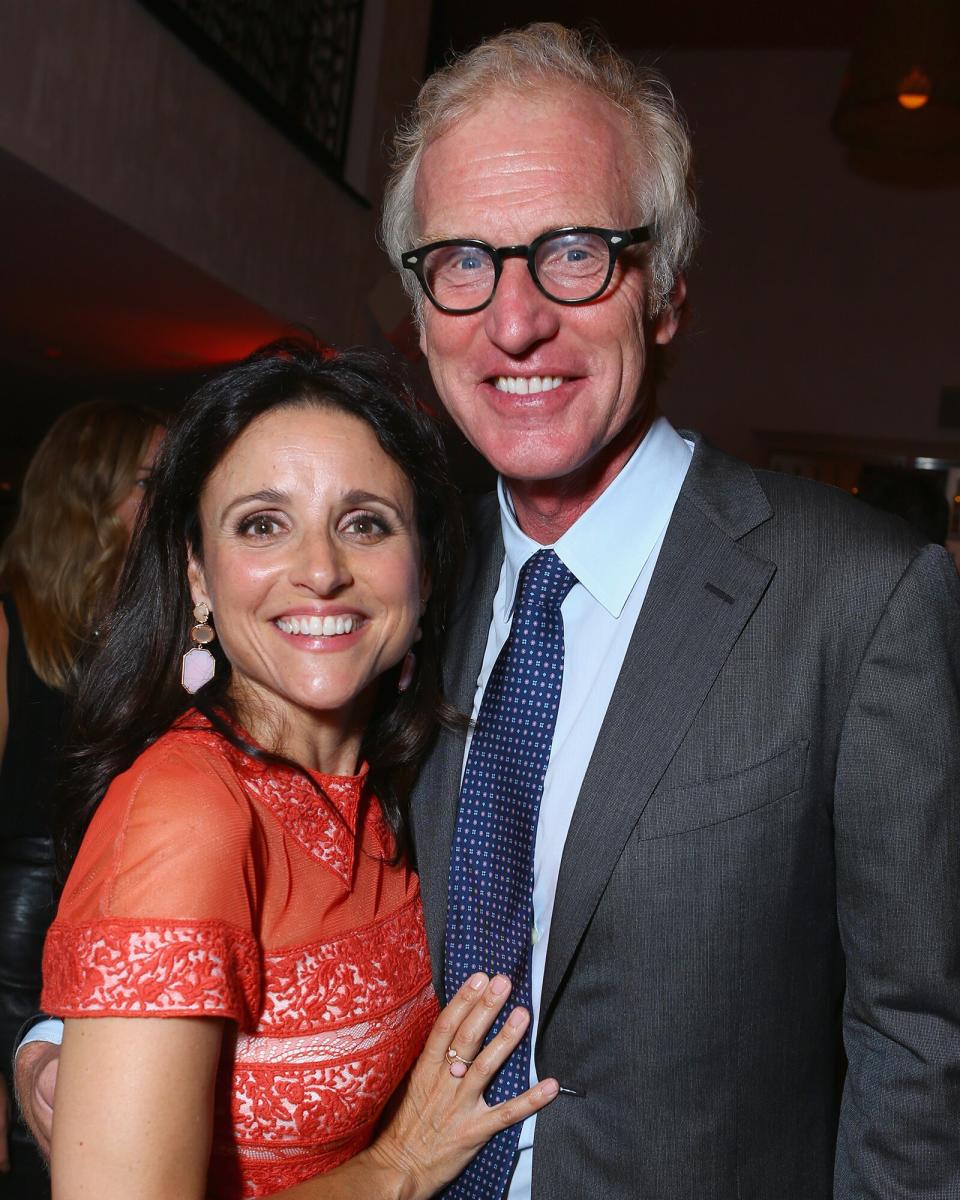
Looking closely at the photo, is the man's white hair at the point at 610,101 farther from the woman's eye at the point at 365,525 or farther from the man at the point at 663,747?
the woman's eye at the point at 365,525

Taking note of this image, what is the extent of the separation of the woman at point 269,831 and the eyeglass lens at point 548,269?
187 millimetres

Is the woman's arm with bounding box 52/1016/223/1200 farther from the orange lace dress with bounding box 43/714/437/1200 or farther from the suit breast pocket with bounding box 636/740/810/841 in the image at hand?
the suit breast pocket with bounding box 636/740/810/841

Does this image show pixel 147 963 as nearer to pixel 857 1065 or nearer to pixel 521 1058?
pixel 521 1058

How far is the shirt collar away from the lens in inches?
60.8

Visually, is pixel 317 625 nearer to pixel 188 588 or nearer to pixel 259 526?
pixel 259 526

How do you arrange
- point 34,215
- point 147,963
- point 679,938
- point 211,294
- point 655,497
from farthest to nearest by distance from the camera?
point 211,294 < point 34,215 < point 655,497 < point 679,938 < point 147,963

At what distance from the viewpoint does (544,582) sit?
5.27 feet

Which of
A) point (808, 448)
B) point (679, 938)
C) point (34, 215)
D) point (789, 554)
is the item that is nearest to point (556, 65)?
point (789, 554)

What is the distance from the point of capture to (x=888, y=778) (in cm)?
131

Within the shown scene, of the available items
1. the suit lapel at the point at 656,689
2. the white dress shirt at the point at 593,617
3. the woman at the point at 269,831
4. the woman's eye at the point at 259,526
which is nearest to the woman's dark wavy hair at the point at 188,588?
the woman at the point at 269,831

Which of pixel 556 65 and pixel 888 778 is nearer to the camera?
pixel 888 778

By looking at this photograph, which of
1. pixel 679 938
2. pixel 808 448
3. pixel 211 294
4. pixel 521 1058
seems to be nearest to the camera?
pixel 679 938

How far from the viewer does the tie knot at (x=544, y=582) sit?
1.58 m

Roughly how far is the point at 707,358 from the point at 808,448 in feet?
3.20
